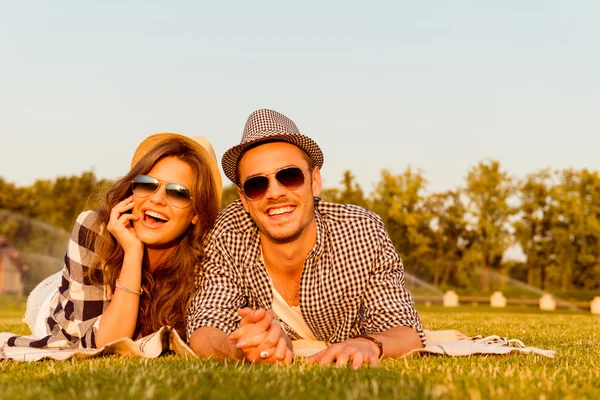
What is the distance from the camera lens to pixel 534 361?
187 inches

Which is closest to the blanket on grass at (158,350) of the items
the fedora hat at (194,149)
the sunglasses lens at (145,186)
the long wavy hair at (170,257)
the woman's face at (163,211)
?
the long wavy hair at (170,257)

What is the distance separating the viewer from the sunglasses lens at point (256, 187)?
5309mm

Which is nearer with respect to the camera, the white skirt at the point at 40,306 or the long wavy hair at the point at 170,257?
the long wavy hair at the point at 170,257

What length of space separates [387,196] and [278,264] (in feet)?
150

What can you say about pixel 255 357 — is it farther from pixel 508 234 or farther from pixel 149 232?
pixel 508 234

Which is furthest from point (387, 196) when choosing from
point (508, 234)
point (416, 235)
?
point (508, 234)

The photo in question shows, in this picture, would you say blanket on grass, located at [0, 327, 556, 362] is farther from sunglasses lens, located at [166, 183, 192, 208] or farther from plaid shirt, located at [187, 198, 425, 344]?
sunglasses lens, located at [166, 183, 192, 208]

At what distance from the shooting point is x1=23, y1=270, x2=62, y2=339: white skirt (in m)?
6.98

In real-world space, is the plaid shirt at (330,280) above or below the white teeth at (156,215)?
below

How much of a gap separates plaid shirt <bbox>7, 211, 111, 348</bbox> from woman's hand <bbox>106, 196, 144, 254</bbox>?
1.26 ft

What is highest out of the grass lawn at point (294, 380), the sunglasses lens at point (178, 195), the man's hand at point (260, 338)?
the sunglasses lens at point (178, 195)

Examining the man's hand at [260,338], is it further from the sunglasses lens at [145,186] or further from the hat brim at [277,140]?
the sunglasses lens at [145,186]

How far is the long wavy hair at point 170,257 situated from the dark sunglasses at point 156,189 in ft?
0.45

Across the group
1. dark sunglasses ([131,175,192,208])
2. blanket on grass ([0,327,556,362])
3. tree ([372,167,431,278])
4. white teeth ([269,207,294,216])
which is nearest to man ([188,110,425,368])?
white teeth ([269,207,294,216])
